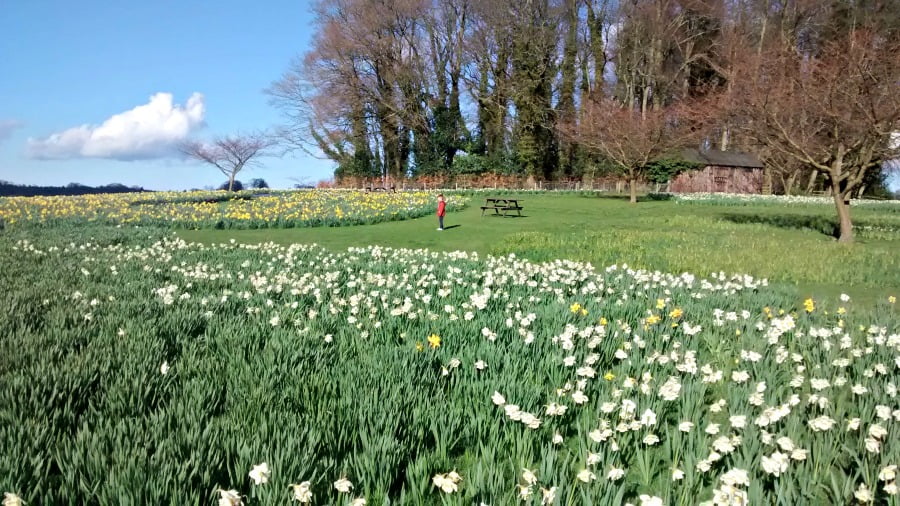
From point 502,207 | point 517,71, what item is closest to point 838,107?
point 502,207

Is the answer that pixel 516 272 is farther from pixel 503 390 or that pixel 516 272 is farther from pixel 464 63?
pixel 464 63

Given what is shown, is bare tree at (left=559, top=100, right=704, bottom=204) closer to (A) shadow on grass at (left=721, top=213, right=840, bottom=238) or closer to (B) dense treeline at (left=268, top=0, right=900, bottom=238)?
(B) dense treeline at (left=268, top=0, right=900, bottom=238)

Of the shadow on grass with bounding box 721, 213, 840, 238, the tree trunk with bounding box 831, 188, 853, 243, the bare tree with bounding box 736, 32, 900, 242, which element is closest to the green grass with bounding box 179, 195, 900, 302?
the shadow on grass with bounding box 721, 213, 840, 238

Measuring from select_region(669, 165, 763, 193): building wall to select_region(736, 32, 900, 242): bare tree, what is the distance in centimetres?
2894

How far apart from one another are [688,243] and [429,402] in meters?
11.2

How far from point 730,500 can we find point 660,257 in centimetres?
923

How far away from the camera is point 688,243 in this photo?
41.8 ft

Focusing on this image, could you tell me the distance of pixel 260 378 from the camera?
3.57 m

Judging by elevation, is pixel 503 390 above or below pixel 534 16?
below

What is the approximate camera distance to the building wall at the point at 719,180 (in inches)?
1826

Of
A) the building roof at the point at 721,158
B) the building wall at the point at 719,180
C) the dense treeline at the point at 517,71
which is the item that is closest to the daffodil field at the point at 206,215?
the dense treeline at the point at 517,71

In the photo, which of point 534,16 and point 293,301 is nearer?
point 293,301

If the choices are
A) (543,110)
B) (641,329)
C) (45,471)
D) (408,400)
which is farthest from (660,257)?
(543,110)

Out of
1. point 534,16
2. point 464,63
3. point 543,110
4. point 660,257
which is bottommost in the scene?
point 660,257
